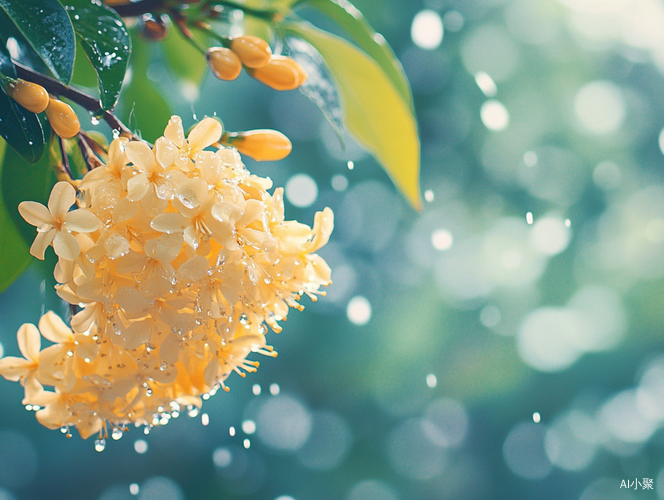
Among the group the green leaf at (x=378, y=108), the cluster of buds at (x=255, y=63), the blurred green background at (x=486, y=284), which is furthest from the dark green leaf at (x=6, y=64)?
the blurred green background at (x=486, y=284)

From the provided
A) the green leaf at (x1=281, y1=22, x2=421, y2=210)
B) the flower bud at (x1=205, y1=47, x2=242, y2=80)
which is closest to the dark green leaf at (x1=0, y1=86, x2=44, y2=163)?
the flower bud at (x1=205, y1=47, x2=242, y2=80)

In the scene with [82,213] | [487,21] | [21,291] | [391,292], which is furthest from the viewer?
[487,21]

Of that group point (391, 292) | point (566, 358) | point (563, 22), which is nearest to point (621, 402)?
point (566, 358)

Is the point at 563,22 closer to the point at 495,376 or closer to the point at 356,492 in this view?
the point at 495,376

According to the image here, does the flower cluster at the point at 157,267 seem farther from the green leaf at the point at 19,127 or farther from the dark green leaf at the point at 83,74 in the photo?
the dark green leaf at the point at 83,74

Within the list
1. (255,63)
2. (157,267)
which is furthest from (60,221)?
(255,63)

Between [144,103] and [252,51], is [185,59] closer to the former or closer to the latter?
[144,103]

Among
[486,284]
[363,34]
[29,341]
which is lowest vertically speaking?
[486,284]
